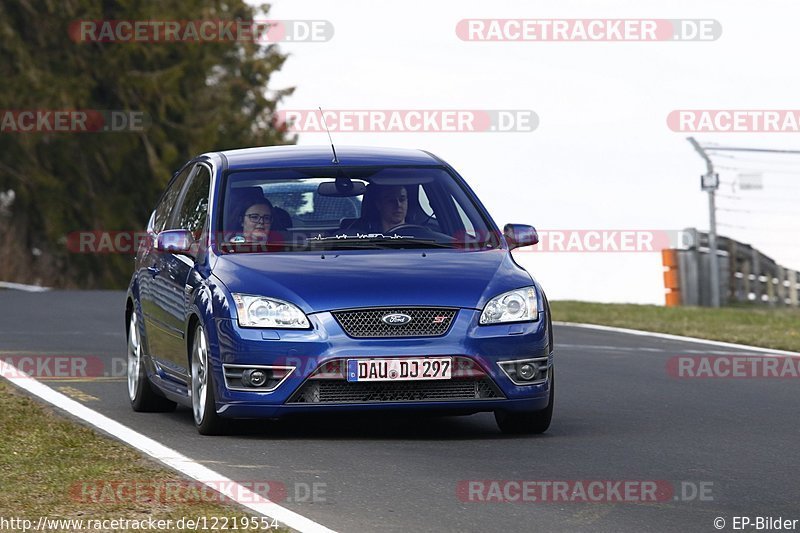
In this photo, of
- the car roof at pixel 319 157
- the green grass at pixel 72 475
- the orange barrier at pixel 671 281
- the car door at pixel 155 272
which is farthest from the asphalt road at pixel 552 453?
the orange barrier at pixel 671 281

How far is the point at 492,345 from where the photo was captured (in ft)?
32.2

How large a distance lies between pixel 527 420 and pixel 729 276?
17620 mm

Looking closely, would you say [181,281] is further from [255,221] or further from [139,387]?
[139,387]

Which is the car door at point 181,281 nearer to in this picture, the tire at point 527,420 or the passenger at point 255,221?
the passenger at point 255,221

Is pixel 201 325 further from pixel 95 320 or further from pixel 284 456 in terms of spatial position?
pixel 95 320

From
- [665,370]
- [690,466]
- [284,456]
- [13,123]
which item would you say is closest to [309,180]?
[284,456]

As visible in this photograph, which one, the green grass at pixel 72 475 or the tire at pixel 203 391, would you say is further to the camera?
the tire at pixel 203 391

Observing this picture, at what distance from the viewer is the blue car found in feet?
31.8

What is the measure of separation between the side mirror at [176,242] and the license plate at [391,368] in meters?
1.52

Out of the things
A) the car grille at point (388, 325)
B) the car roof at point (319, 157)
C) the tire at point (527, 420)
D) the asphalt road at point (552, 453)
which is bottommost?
the asphalt road at point (552, 453)

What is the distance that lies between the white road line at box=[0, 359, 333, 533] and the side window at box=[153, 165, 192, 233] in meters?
1.33

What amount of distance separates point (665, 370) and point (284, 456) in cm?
646

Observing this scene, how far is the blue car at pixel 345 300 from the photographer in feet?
31.8

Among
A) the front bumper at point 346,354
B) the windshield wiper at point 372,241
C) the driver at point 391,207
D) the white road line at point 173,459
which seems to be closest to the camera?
the white road line at point 173,459
